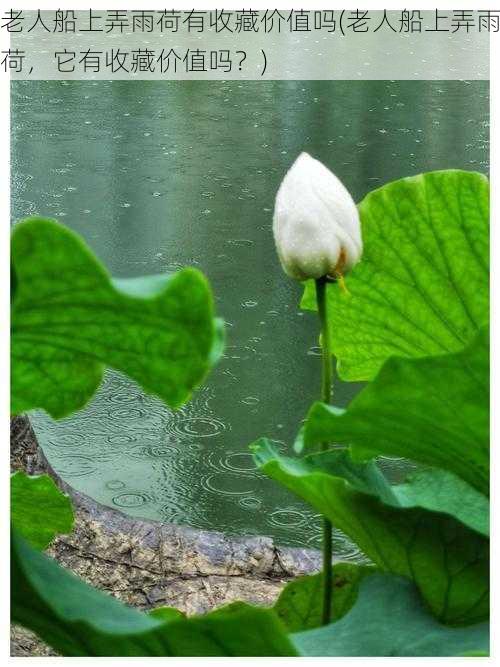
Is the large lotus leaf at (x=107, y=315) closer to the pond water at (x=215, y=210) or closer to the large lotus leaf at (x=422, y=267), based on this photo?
the large lotus leaf at (x=422, y=267)

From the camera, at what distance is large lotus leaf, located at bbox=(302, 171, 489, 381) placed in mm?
647

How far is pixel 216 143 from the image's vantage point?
5805 millimetres

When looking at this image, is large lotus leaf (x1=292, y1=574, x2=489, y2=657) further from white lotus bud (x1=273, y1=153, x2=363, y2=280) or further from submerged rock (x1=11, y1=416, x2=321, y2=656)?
submerged rock (x1=11, y1=416, x2=321, y2=656)

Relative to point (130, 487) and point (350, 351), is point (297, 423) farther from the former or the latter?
point (350, 351)

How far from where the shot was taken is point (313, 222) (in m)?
0.54

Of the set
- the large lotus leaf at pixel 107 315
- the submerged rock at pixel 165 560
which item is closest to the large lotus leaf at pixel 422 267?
the large lotus leaf at pixel 107 315

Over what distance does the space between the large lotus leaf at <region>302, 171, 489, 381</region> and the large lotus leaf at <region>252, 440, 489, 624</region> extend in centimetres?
15

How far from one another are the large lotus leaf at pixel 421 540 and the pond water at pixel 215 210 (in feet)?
5.64

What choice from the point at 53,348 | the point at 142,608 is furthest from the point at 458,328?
the point at 142,608

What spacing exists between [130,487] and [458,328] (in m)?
2.01

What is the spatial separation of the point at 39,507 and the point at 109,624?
0.79ft

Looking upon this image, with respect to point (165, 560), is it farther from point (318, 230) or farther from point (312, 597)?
point (318, 230)

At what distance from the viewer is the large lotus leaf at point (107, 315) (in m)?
0.40

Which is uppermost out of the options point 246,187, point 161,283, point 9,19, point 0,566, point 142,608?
point 246,187
